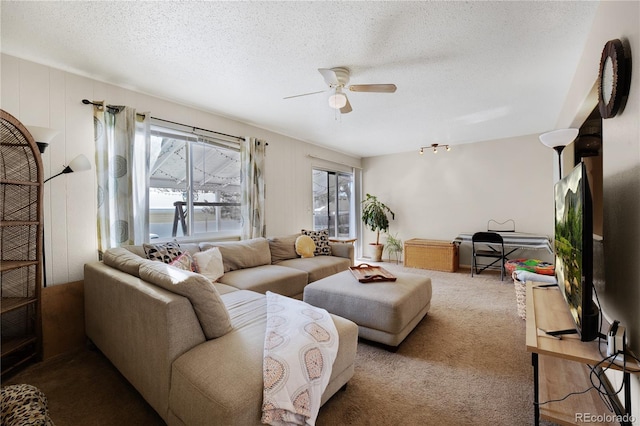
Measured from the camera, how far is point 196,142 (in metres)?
3.32

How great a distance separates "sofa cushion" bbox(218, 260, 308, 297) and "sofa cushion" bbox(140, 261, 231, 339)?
1.06m

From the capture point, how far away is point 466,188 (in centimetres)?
512

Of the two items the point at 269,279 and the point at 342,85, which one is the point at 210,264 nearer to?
the point at 269,279

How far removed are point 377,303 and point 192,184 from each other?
2613 millimetres

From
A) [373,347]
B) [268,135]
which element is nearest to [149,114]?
[268,135]

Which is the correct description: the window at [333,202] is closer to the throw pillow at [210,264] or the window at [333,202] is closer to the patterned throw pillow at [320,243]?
the patterned throw pillow at [320,243]

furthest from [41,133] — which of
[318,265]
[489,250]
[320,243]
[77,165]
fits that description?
[489,250]

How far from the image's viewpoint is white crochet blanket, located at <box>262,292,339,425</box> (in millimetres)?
1123

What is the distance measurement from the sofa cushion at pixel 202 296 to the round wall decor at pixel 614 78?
2145 millimetres

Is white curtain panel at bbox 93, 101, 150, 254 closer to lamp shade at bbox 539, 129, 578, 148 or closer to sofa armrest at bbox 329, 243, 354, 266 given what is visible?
sofa armrest at bbox 329, 243, 354, 266

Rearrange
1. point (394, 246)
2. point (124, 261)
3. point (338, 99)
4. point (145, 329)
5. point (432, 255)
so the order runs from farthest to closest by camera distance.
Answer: point (394, 246), point (432, 255), point (338, 99), point (124, 261), point (145, 329)

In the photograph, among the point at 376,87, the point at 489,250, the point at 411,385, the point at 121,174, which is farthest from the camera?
the point at 489,250

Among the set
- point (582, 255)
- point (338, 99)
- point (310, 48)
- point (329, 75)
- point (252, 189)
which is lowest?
point (582, 255)

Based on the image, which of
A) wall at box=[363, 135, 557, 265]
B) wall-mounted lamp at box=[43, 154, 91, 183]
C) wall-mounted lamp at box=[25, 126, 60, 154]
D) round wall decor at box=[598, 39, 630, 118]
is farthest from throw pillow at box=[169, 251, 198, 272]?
wall at box=[363, 135, 557, 265]
